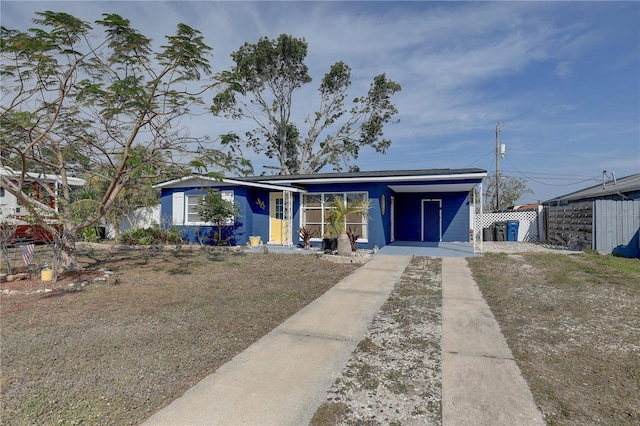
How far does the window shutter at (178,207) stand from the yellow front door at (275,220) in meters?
3.71

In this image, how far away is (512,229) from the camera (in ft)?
59.0

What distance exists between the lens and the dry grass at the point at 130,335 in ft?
9.39

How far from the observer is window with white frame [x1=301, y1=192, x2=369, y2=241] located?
44.0 feet

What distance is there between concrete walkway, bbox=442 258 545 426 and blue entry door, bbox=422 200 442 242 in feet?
36.7

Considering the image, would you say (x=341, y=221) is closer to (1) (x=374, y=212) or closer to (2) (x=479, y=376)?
(1) (x=374, y=212)

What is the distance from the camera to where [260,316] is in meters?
5.20

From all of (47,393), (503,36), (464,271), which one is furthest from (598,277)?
(47,393)

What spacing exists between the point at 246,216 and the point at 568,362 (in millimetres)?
11921

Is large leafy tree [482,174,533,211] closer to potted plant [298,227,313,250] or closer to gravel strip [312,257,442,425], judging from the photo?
→ potted plant [298,227,313,250]

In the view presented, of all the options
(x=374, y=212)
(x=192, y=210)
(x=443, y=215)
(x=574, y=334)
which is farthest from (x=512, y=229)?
(x=192, y=210)

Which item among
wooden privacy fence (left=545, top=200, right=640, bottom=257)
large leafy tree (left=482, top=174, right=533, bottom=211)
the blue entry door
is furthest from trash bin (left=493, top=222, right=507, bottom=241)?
large leafy tree (left=482, top=174, right=533, bottom=211)

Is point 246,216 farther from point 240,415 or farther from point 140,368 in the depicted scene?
point 240,415

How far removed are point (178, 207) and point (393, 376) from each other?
13.4 meters

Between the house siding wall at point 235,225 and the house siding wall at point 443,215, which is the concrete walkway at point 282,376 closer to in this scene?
the house siding wall at point 235,225
